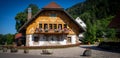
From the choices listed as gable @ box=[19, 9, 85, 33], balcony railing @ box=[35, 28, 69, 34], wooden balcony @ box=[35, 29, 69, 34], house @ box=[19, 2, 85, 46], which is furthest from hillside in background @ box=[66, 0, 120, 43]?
wooden balcony @ box=[35, 29, 69, 34]

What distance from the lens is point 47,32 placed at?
155 ft

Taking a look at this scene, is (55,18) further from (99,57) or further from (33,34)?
(99,57)

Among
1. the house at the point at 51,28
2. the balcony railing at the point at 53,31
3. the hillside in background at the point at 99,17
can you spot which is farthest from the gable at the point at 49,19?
the hillside in background at the point at 99,17

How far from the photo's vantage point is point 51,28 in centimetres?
4881

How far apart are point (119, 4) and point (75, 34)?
11.9 meters

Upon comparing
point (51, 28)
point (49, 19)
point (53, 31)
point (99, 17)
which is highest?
point (99, 17)

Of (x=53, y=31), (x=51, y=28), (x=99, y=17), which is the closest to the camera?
(x=53, y=31)

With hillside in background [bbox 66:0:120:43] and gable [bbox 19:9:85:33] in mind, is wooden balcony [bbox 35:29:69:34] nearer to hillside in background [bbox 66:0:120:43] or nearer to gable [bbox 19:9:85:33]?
gable [bbox 19:9:85:33]

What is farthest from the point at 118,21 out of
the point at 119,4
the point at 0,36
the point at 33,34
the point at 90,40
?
the point at 0,36

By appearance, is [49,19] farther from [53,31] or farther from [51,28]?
[53,31]

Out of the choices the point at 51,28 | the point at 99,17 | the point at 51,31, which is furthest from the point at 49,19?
the point at 99,17

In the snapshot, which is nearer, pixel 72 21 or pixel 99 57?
pixel 99 57

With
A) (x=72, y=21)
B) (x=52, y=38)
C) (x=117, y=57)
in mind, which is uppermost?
(x=72, y=21)

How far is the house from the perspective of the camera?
4772 centimetres
